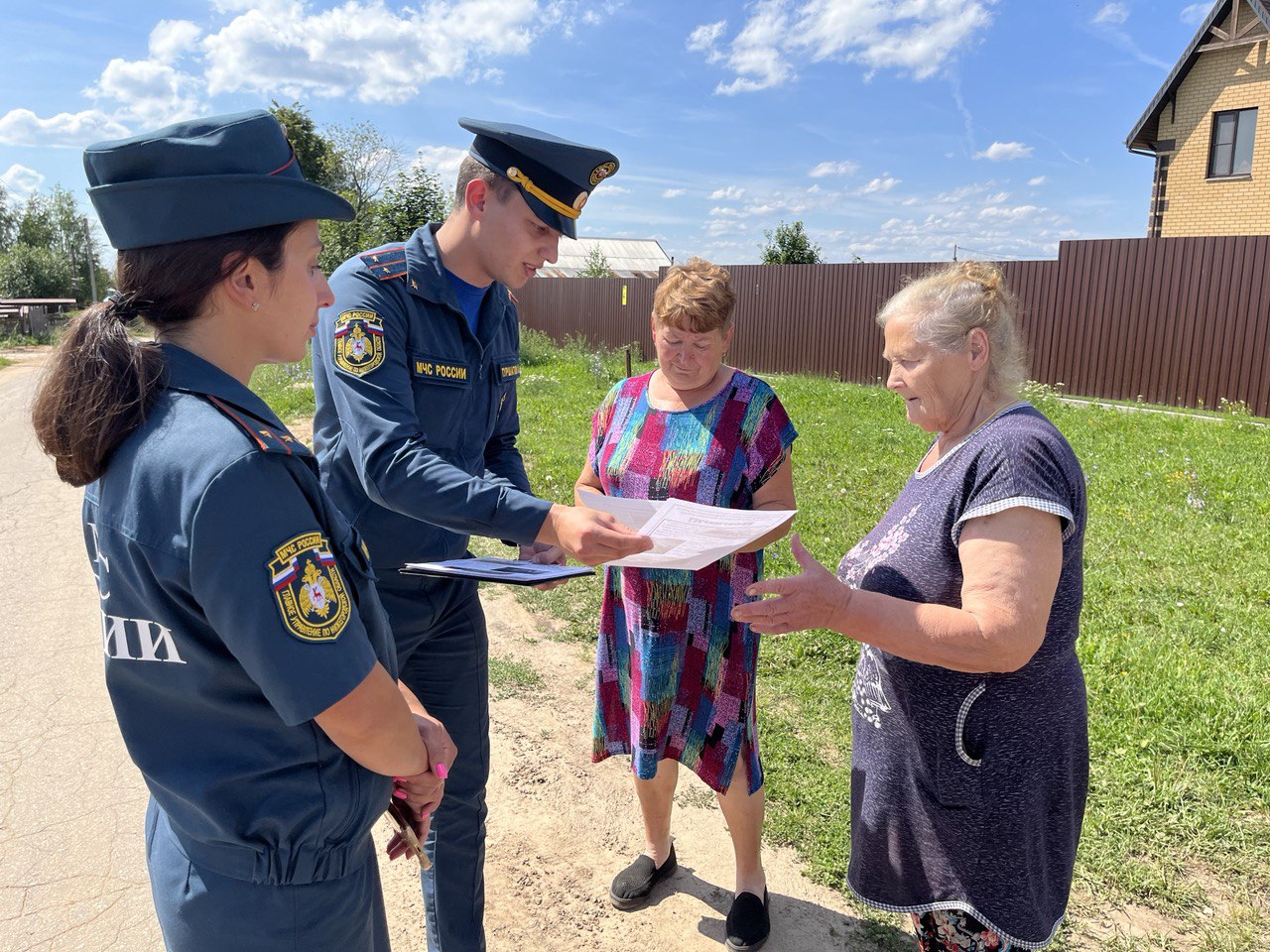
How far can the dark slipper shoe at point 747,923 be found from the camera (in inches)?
102

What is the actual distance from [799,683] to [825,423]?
7.12 metres

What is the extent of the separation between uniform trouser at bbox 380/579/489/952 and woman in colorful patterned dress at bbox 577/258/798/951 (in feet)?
1.80

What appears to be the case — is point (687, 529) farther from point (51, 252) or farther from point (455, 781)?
point (51, 252)

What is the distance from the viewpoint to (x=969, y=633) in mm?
1628

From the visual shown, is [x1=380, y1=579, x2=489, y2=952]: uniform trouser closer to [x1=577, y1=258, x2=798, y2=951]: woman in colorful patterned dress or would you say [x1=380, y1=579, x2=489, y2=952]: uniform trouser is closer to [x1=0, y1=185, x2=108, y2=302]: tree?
[x1=577, y1=258, x2=798, y2=951]: woman in colorful patterned dress

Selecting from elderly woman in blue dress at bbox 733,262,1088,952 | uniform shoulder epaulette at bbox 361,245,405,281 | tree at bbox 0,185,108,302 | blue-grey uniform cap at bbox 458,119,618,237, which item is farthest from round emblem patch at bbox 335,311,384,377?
tree at bbox 0,185,108,302

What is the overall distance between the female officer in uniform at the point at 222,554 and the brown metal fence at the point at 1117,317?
14.5 meters

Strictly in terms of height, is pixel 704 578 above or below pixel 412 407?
below

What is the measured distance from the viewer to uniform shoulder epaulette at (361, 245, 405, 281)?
2.21m

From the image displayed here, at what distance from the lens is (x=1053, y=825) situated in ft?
5.98

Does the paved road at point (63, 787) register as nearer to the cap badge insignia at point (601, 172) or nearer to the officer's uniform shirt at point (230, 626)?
the officer's uniform shirt at point (230, 626)

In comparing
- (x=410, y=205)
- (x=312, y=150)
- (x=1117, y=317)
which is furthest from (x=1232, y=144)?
(x=312, y=150)

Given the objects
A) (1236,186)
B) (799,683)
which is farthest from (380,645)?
(1236,186)

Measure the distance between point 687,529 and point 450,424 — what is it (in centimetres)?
77
